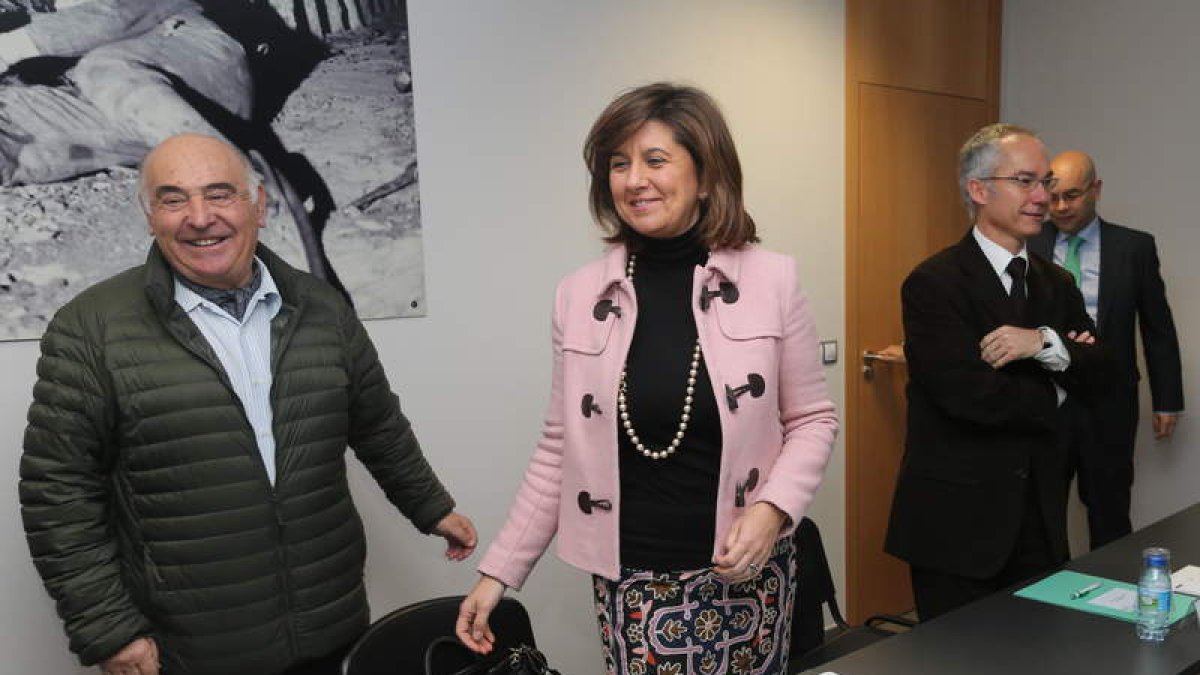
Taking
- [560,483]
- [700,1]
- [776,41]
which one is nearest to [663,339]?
[560,483]

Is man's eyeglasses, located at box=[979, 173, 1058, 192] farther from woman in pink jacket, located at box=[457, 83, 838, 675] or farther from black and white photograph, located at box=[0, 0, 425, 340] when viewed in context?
black and white photograph, located at box=[0, 0, 425, 340]

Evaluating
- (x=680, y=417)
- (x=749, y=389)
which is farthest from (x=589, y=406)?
(x=749, y=389)

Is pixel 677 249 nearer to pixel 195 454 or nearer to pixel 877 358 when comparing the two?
pixel 195 454

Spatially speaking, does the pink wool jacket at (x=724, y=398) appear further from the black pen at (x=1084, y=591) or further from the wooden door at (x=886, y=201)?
the wooden door at (x=886, y=201)

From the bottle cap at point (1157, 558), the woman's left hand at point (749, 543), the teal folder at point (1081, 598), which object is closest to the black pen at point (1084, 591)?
the teal folder at point (1081, 598)

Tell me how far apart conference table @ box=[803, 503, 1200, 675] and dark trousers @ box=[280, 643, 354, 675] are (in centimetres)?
93

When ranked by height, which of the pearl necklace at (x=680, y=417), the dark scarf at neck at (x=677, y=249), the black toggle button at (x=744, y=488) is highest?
the dark scarf at neck at (x=677, y=249)

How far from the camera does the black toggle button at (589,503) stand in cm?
151

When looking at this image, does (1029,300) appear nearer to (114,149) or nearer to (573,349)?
(573,349)

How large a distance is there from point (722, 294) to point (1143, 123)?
3312mm

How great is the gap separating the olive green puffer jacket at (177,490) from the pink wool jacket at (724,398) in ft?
1.30

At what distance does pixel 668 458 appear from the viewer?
1.50 metres

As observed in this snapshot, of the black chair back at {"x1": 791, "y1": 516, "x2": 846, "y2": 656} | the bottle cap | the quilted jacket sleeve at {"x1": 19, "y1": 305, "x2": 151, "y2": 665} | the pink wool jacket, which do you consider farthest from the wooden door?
the quilted jacket sleeve at {"x1": 19, "y1": 305, "x2": 151, "y2": 665}

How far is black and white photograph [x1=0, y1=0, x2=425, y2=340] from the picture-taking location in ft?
6.15
